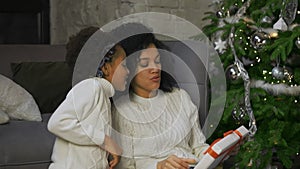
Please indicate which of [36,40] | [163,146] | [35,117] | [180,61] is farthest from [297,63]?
[36,40]

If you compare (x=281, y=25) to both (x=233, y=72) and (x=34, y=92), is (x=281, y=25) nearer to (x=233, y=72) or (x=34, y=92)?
(x=233, y=72)

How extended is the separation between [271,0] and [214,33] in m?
0.40

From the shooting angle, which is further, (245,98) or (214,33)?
(214,33)

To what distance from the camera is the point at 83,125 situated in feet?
6.19

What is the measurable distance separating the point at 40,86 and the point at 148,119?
1090 mm

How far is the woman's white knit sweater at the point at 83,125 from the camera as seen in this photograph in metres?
1.88

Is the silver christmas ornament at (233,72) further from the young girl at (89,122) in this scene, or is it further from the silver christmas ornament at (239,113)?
the young girl at (89,122)

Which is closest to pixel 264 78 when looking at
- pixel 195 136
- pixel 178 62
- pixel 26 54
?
pixel 178 62

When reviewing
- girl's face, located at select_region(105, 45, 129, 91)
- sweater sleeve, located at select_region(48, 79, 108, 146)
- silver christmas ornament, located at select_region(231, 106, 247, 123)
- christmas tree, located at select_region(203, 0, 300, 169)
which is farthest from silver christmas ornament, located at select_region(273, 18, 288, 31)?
sweater sleeve, located at select_region(48, 79, 108, 146)

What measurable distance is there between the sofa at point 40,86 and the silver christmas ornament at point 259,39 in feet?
1.04

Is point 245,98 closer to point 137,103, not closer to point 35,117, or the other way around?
point 137,103

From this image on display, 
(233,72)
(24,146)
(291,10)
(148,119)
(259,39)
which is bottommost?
(24,146)

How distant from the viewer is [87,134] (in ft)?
6.18

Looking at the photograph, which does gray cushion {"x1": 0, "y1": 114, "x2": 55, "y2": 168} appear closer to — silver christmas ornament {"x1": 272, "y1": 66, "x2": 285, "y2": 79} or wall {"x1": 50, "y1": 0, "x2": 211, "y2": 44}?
silver christmas ornament {"x1": 272, "y1": 66, "x2": 285, "y2": 79}
